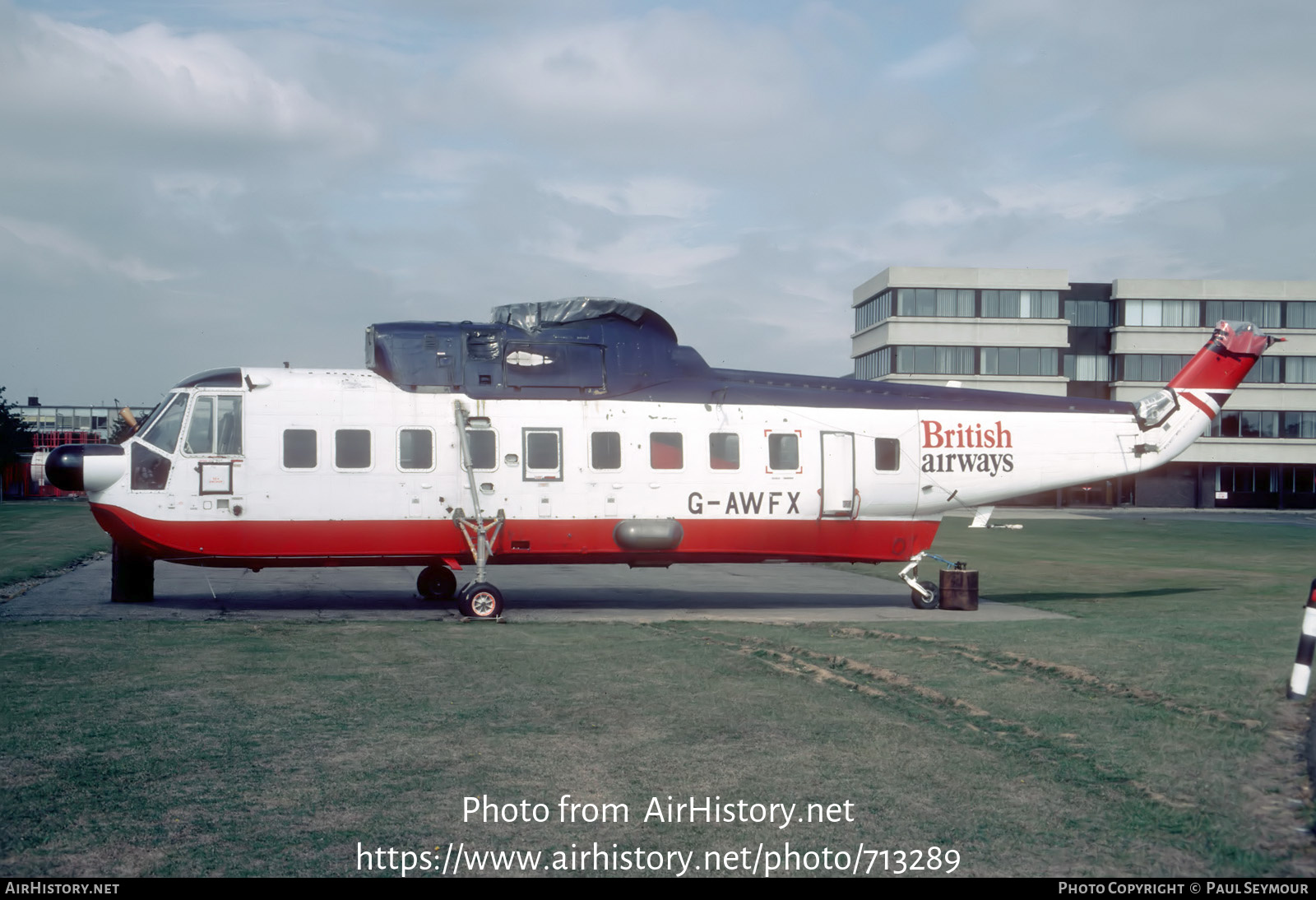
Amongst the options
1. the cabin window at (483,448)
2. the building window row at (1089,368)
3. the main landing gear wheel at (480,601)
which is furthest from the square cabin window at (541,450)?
the building window row at (1089,368)

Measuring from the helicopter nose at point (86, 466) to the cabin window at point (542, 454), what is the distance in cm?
587

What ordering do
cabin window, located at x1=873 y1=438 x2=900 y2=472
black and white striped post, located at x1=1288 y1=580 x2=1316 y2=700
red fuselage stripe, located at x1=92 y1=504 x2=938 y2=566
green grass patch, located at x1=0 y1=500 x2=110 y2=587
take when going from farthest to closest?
green grass patch, located at x1=0 y1=500 x2=110 y2=587 < cabin window, located at x1=873 y1=438 x2=900 y2=472 < red fuselage stripe, located at x1=92 y1=504 x2=938 y2=566 < black and white striped post, located at x1=1288 y1=580 x2=1316 y2=700

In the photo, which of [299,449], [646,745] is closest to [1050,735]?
[646,745]

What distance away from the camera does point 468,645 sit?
1246 cm

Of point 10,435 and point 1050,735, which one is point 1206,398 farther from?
point 10,435

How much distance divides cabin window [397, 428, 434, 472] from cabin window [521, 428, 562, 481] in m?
1.43

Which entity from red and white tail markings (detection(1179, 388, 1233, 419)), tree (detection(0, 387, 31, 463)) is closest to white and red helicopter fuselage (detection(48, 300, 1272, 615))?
red and white tail markings (detection(1179, 388, 1233, 419))

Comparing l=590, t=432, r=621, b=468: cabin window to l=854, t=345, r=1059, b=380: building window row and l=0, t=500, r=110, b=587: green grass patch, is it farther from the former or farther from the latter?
l=854, t=345, r=1059, b=380: building window row

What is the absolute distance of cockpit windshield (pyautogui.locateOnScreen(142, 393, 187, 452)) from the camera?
16.2 metres

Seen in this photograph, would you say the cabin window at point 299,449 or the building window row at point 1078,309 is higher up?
the building window row at point 1078,309

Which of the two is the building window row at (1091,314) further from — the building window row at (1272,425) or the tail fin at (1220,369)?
the tail fin at (1220,369)

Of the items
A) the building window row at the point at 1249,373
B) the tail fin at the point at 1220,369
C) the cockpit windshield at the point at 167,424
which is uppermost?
the building window row at the point at 1249,373

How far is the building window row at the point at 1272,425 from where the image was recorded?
83.2 metres

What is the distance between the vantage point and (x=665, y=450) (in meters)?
17.4
